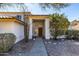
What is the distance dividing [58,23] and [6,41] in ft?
5.18

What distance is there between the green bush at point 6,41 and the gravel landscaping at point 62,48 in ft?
3.37

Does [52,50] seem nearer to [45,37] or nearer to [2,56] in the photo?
[45,37]

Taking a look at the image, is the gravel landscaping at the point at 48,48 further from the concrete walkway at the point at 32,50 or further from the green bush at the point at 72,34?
the green bush at the point at 72,34

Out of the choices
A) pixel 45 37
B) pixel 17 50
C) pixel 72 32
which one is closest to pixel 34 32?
pixel 45 37

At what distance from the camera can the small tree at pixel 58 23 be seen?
496 centimetres

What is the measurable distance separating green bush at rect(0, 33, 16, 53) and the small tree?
1.21 meters

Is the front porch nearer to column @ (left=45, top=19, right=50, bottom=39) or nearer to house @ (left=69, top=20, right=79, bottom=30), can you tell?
column @ (left=45, top=19, right=50, bottom=39)

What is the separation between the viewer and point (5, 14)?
16.2 ft

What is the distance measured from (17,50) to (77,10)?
189 centimetres

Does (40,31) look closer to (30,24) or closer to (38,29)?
(38,29)

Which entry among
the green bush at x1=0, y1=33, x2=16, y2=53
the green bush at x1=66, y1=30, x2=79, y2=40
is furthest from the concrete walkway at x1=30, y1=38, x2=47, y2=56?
the green bush at x1=66, y1=30, x2=79, y2=40

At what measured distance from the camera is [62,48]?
4980mm

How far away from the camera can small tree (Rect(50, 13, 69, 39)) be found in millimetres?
4965

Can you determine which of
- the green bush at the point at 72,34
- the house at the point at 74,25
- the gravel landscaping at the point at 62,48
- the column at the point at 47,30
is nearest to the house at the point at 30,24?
the column at the point at 47,30
